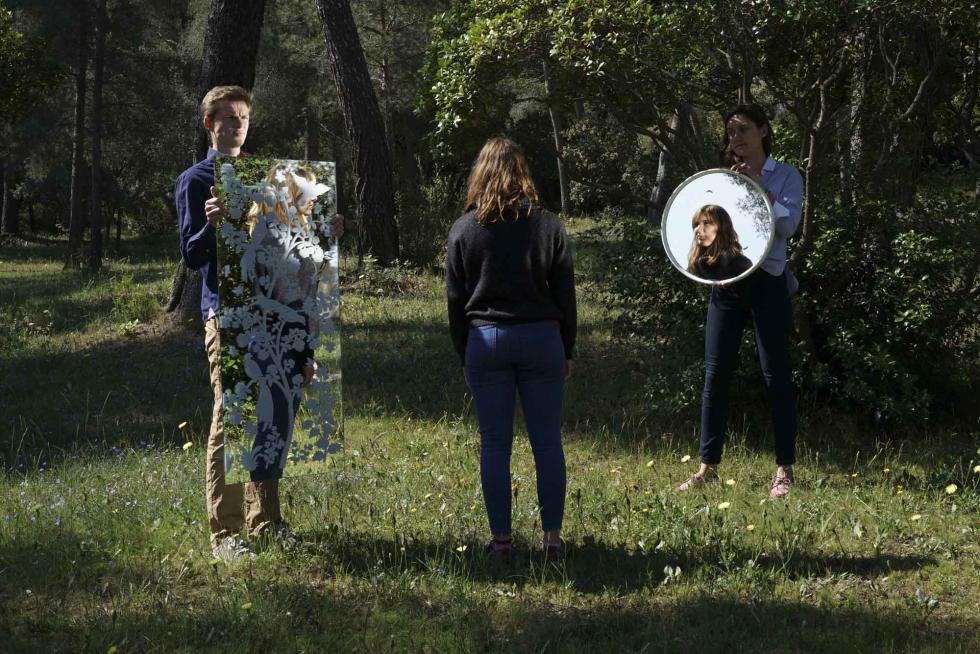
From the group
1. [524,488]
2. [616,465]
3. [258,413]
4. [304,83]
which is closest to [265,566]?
[258,413]

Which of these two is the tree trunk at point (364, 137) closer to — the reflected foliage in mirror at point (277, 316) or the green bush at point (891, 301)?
the green bush at point (891, 301)

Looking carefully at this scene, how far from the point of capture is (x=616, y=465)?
6516mm

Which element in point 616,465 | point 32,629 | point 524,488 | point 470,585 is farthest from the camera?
point 616,465

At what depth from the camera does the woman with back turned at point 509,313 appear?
4.43 meters

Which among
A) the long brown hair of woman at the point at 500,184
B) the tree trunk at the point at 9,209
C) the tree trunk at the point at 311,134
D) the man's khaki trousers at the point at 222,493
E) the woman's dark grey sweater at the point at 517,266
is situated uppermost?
the tree trunk at the point at 311,134

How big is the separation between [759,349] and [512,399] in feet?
5.66

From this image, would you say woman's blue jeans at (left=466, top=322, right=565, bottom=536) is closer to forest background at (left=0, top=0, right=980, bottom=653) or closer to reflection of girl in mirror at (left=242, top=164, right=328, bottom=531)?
forest background at (left=0, top=0, right=980, bottom=653)

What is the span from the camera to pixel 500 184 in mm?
4430

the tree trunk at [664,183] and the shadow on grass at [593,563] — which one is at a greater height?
A: the tree trunk at [664,183]

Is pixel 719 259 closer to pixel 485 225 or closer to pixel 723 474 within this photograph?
pixel 723 474

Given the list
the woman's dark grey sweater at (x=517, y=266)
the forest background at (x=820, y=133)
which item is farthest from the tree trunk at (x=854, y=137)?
the woman's dark grey sweater at (x=517, y=266)

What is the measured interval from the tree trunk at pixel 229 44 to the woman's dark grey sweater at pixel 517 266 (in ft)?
A: 23.7

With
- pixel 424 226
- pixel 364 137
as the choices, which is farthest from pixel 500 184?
pixel 424 226

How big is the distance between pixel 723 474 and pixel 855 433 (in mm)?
1196
